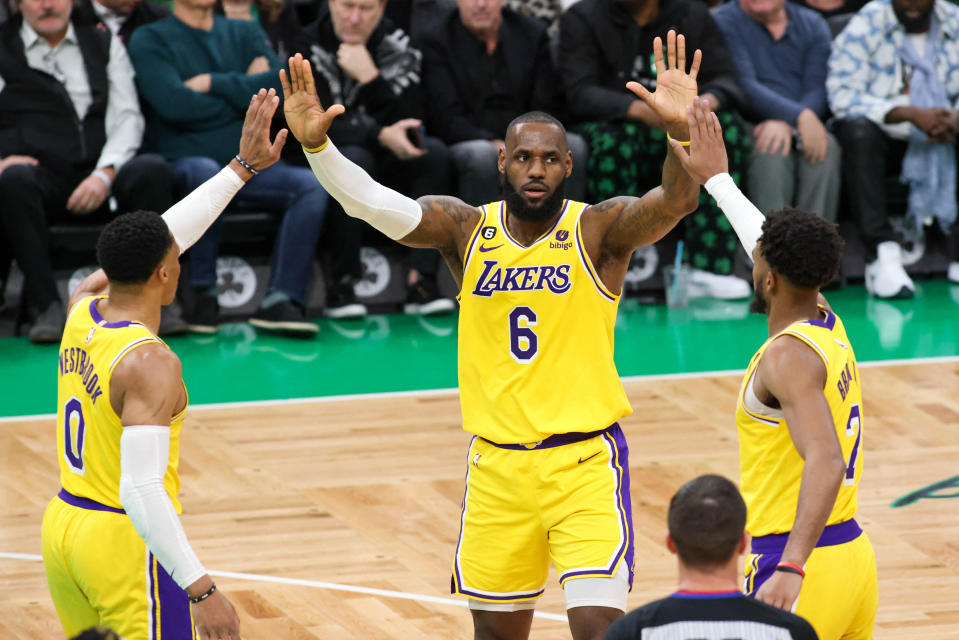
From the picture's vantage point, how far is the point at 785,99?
423 inches

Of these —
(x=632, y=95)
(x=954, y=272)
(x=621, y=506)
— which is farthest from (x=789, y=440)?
(x=954, y=272)

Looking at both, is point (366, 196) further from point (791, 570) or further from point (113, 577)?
point (791, 570)

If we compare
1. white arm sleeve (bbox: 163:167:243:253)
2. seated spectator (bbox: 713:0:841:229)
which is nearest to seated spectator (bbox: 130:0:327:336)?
seated spectator (bbox: 713:0:841:229)

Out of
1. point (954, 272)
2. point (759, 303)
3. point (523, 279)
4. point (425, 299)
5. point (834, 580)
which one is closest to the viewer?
point (834, 580)

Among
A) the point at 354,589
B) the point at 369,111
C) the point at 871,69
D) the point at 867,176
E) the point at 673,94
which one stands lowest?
the point at 354,589

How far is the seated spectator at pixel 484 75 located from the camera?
33.4 ft

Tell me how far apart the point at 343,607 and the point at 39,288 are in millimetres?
4148

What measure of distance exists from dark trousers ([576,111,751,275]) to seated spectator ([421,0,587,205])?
0.53 feet

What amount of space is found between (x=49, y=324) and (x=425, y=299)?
8.08 ft

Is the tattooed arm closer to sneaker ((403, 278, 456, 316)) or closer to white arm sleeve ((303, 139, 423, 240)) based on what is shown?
white arm sleeve ((303, 139, 423, 240))

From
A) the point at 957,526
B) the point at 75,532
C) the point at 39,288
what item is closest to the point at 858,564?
the point at 75,532

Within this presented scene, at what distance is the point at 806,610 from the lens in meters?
4.08

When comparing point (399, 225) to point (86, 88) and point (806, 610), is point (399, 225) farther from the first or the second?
point (86, 88)

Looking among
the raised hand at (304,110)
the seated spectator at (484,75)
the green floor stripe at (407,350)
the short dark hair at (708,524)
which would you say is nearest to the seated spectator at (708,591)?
the short dark hair at (708,524)
